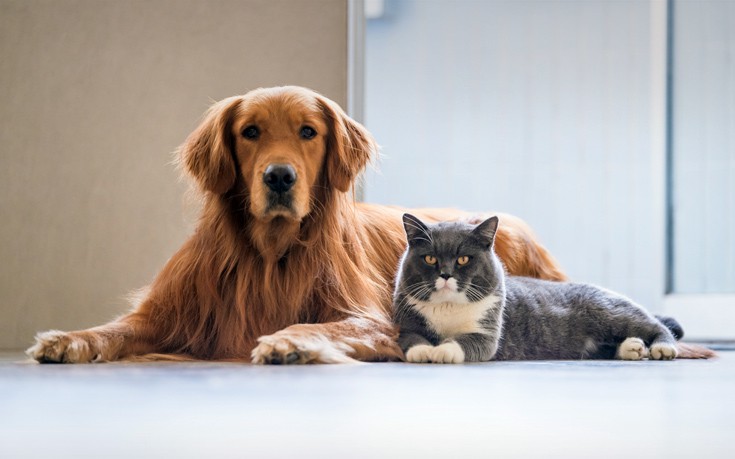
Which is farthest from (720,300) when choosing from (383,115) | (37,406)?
(37,406)

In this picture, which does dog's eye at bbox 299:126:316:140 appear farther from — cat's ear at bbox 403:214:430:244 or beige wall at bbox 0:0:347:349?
beige wall at bbox 0:0:347:349

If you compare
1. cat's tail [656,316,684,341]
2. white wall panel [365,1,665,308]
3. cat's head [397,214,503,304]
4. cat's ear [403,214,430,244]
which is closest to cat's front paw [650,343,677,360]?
cat's tail [656,316,684,341]

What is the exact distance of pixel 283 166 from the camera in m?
2.30

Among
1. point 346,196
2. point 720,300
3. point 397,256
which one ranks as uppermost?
point 346,196

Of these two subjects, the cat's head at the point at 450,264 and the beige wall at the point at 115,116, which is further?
the beige wall at the point at 115,116

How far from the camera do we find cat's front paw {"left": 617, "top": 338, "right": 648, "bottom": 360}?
2.49m

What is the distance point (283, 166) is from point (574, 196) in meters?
2.02

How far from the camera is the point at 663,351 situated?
2.49m

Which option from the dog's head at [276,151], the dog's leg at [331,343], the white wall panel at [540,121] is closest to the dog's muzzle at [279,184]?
the dog's head at [276,151]

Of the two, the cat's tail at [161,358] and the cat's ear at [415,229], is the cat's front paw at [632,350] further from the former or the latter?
the cat's tail at [161,358]

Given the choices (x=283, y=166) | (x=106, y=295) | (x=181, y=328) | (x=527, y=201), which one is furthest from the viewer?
(x=527, y=201)

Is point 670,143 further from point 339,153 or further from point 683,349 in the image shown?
point 339,153

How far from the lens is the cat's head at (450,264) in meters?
2.39

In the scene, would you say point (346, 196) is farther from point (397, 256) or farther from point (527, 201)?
point (527, 201)
